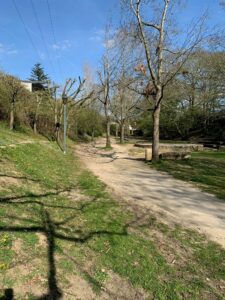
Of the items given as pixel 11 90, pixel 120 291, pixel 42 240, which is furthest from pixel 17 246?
pixel 11 90

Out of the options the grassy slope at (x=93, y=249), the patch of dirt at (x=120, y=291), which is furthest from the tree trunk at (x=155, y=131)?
the patch of dirt at (x=120, y=291)

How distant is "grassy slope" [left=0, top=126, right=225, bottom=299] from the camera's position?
407cm

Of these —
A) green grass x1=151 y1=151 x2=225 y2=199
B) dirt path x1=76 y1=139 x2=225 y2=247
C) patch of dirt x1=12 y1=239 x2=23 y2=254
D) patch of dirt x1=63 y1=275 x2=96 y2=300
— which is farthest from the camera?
green grass x1=151 y1=151 x2=225 y2=199

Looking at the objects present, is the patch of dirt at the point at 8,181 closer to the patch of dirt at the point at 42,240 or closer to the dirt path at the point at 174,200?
the patch of dirt at the point at 42,240

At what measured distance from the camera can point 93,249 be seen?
494cm

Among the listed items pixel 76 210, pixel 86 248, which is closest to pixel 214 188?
pixel 76 210

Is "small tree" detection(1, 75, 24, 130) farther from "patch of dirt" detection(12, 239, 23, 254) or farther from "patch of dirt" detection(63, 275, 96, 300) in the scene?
"patch of dirt" detection(63, 275, 96, 300)

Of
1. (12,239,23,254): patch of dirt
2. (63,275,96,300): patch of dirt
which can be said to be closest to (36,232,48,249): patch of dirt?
(12,239,23,254): patch of dirt

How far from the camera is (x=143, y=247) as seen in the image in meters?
5.18

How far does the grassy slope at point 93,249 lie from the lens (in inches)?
160

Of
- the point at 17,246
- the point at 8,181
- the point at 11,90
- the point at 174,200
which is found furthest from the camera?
the point at 11,90

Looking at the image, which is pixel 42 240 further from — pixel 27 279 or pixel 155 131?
pixel 155 131

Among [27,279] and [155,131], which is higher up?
[155,131]

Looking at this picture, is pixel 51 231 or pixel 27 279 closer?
pixel 27 279
